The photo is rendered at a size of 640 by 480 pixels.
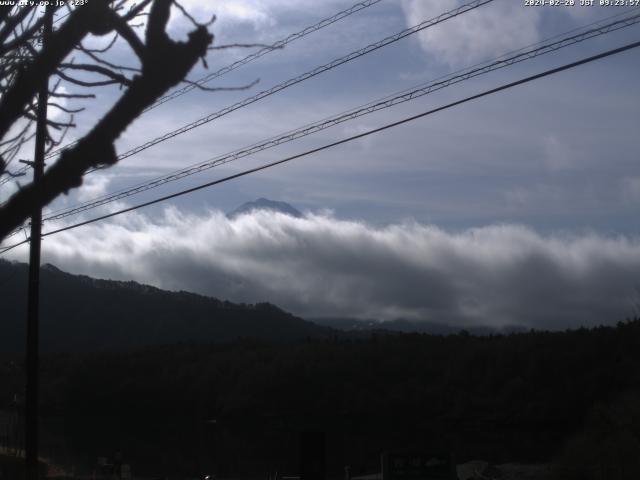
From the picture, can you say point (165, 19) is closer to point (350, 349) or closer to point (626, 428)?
point (626, 428)

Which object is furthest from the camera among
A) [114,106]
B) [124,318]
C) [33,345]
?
[124,318]

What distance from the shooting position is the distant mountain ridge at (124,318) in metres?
154

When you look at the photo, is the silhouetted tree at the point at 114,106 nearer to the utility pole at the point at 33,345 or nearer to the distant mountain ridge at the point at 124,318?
the utility pole at the point at 33,345

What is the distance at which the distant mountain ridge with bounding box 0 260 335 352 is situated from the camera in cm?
15400

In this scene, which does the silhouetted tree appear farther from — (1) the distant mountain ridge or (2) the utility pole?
(1) the distant mountain ridge

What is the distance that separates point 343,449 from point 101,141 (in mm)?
53761

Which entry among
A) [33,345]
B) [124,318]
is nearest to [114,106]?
[33,345]

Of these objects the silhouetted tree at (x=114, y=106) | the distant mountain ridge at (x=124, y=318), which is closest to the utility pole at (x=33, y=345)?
the silhouetted tree at (x=114, y=106)

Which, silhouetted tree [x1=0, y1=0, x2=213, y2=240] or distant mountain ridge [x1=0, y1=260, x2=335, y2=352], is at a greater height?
distant mountain ridge [x1=0, y1=260, x2=335, y2=352]

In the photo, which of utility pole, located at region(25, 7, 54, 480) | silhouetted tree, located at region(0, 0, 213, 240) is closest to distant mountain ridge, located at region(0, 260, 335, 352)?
utility pole, located at region(25, 7, 54, 480)

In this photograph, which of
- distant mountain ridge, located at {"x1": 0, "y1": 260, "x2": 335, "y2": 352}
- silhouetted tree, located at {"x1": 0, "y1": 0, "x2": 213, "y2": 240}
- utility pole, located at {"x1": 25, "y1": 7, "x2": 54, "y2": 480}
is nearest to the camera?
silhouetted tree, located at {"x1": 0, "y1": 0, "x2": 213, "y2": 240}

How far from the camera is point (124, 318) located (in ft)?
580

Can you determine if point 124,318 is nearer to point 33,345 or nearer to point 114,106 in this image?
point 33,345

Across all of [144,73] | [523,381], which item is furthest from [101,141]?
[523,381]
